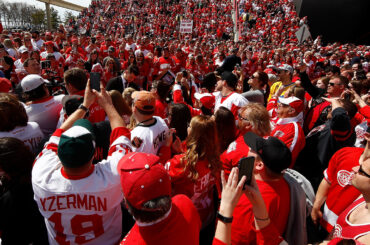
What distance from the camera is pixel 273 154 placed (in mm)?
1661

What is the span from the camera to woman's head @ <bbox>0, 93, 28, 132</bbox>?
233cm

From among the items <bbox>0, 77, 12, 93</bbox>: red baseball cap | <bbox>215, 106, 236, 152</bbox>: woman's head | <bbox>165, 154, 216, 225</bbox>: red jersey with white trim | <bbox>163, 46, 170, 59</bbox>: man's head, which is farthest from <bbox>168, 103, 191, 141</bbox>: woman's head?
<bbox>163, 46, 170, 59</bbox>: man's head

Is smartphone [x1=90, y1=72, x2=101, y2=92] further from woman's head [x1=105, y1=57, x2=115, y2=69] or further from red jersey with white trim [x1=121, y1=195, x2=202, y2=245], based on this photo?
woman's head [x1=105, y1=57, x2=115, y2=69]

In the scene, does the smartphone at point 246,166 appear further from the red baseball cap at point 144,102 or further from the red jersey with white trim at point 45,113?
the red jersey with white trim at point 45,113

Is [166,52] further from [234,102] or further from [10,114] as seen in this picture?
[10,114]

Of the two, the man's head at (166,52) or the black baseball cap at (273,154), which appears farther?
the man's head at (166,52)

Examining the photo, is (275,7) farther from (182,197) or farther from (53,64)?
(182,197)

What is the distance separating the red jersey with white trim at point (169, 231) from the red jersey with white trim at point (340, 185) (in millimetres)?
1630

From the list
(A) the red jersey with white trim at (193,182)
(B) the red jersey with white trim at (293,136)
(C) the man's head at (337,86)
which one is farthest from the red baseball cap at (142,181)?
(C) the man's head at (337,86)

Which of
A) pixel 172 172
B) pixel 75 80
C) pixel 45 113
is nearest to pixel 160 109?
pixel 75 80

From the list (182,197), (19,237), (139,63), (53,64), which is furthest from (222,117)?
(53,64)

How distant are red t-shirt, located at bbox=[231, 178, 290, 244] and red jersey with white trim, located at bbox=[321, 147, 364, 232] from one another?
2.71 feet

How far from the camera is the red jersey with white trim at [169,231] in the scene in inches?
48.9

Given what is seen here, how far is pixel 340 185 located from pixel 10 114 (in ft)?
11.2
